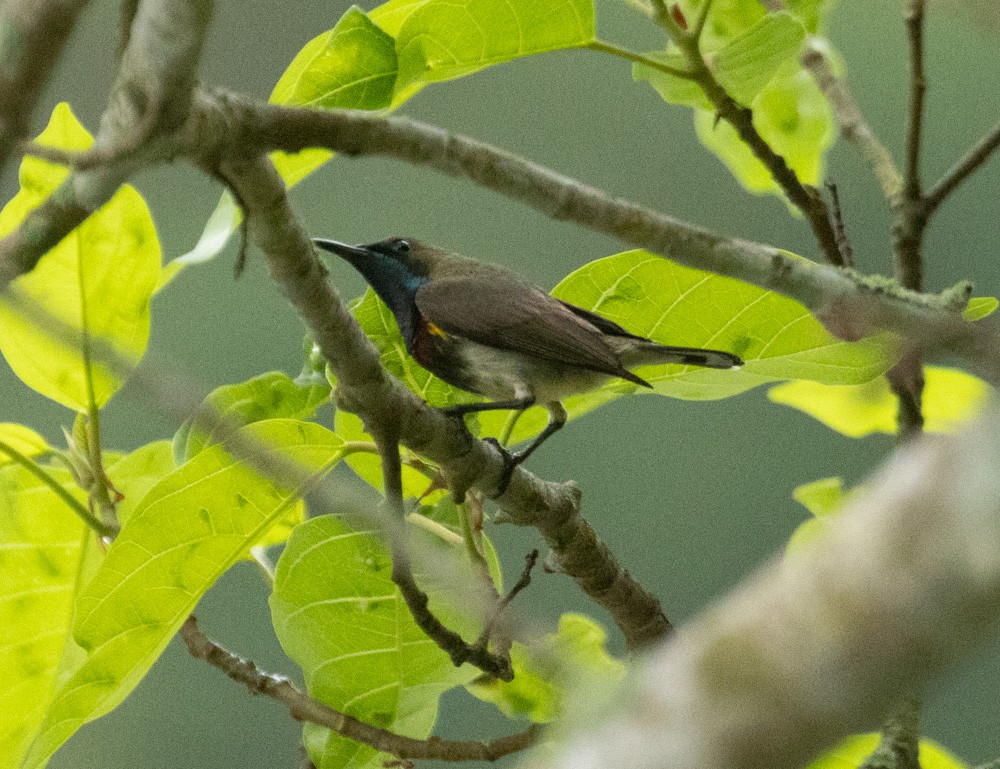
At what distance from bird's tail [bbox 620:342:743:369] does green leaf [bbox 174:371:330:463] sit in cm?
53

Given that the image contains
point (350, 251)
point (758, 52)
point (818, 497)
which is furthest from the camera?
point (350, 251)

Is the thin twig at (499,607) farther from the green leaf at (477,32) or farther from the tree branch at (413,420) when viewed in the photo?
the green leaf at (477,32)

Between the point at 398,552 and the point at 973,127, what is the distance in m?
6.61

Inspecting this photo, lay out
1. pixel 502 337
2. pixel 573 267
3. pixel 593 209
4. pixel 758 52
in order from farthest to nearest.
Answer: pixel 573 267 → pixel 502 337 → pixel 758 52 → pixel 593 209

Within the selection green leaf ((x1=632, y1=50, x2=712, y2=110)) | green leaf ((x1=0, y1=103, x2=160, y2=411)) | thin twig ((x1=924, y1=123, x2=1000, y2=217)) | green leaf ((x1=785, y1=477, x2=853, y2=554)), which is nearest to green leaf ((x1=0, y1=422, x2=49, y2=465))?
green leaf ((x1=0, y1=103, x2=160, y2=411))

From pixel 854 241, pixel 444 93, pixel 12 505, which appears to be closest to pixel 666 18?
pixel 12 505

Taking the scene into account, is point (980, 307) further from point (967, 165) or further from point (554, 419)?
point (554, 419)

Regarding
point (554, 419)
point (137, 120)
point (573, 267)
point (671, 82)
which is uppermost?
point (137, 120)

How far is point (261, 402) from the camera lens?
171 centimetres

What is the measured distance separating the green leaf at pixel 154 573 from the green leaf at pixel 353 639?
104 mm

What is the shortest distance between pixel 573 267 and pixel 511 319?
465 cm

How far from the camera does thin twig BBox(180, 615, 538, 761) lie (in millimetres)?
1573

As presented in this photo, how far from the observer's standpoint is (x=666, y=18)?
1.58 m

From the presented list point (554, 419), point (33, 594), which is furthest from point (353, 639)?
point (554, 419)
